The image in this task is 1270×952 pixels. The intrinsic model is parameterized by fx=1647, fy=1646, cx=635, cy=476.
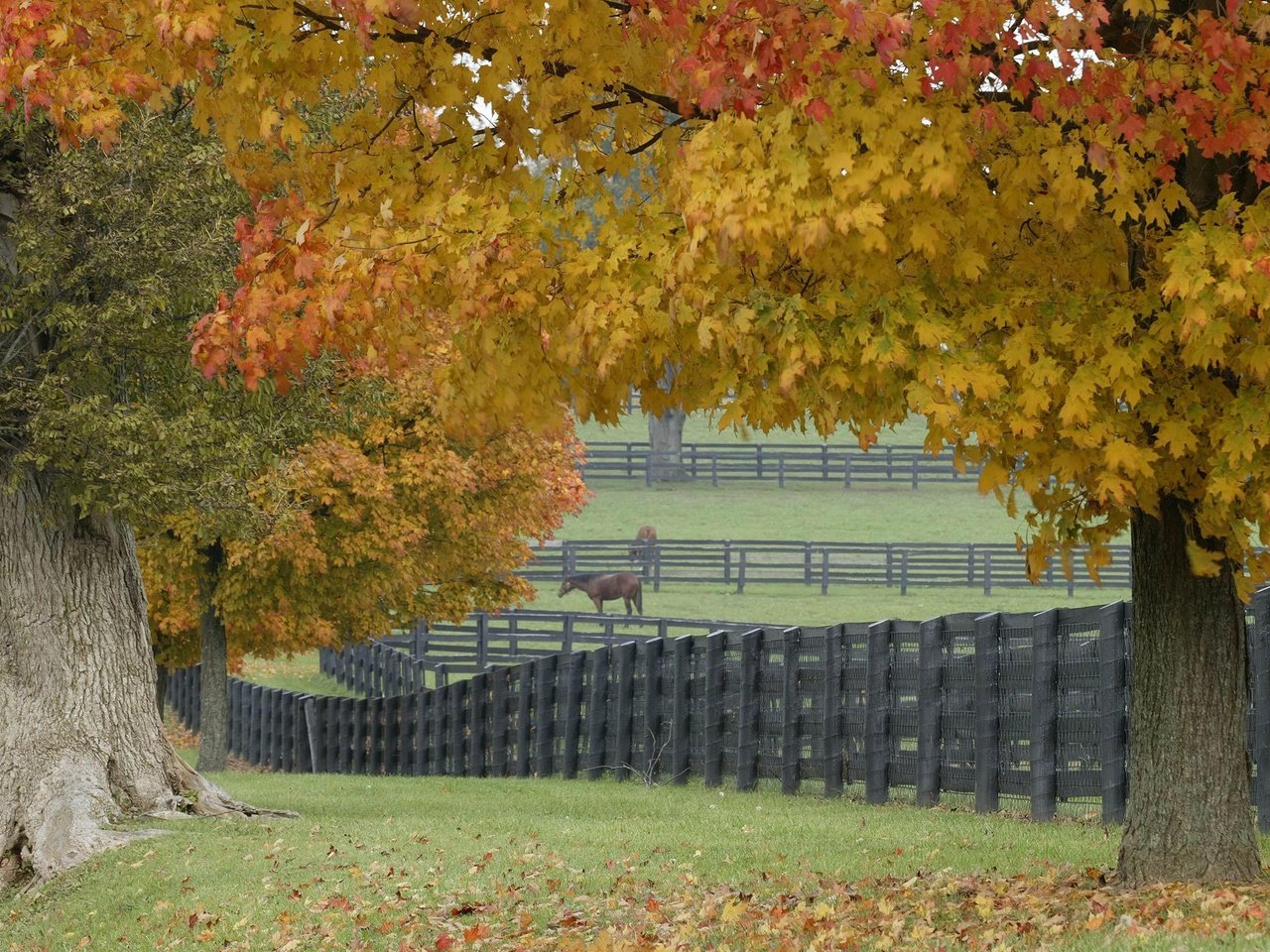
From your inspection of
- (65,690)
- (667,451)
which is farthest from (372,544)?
(667,451)

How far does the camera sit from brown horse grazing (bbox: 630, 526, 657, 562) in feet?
152

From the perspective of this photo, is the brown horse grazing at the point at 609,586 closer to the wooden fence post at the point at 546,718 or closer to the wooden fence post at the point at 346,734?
the wooden fence post at the point at 346,734

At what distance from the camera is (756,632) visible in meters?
17.4

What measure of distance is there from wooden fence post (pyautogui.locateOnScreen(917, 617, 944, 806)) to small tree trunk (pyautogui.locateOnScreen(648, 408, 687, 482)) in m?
44.5

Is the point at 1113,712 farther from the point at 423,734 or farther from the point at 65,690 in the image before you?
the point at 423,734

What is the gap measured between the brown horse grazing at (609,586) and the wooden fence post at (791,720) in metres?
22.4

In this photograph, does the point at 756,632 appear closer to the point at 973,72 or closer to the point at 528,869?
the point at 528,869

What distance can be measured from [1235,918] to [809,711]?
30.7 feet

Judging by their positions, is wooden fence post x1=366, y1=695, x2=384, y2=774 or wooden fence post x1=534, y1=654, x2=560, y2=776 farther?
wooden fence post x1=366, y1=695, x2=384, y2=774

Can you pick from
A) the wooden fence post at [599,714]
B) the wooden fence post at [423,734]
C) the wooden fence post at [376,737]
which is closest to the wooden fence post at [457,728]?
the wooden fence post at [423,734]

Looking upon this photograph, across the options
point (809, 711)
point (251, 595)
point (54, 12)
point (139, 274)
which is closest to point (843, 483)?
point (251, 595)

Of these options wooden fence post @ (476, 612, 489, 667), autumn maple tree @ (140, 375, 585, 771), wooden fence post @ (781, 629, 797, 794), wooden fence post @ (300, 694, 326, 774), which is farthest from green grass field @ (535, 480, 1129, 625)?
wooden fence post @ (781, 629, 797, 794)

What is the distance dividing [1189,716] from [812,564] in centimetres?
3834

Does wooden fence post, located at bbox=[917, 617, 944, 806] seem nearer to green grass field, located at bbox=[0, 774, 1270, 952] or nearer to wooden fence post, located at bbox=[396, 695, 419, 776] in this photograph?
green grass field, located at bbox=[0, 774, 1270, 952]
